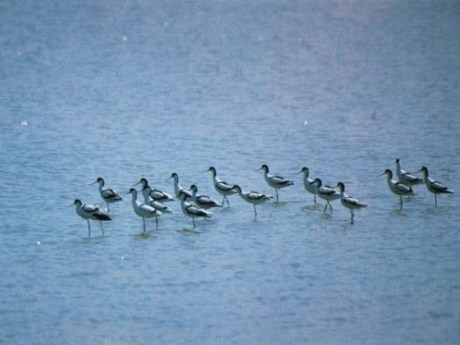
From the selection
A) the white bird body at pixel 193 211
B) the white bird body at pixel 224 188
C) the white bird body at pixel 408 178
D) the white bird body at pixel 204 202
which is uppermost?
the white bird body at pixel 408 178

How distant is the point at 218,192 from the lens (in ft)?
60.0

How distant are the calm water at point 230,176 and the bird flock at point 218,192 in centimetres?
26

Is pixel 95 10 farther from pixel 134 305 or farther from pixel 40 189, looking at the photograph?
pixel 134 305

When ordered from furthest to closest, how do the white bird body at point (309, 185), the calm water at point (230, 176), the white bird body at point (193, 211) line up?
1. the white bird body at point (309, 185)
2. the white bird body at point (193, 211)
3. the calm water at point (230, 176)

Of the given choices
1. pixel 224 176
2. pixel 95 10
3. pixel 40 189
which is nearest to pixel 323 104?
pixel 224 176

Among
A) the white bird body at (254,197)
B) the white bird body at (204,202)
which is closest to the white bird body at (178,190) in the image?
the white bird body at (204,202)

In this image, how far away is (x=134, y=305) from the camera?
13.6m

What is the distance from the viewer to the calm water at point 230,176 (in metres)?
13.3

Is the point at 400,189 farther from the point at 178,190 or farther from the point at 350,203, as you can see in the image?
the point at 178,190

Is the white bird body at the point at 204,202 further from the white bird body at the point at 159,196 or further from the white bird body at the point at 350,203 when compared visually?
the white bird body at the point at 350,203

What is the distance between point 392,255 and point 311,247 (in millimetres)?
1114

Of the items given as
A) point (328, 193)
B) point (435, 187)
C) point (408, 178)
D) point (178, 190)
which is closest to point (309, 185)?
point (328, 193)

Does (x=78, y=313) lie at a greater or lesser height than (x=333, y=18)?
lesser

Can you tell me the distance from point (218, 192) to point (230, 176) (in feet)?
5.53
